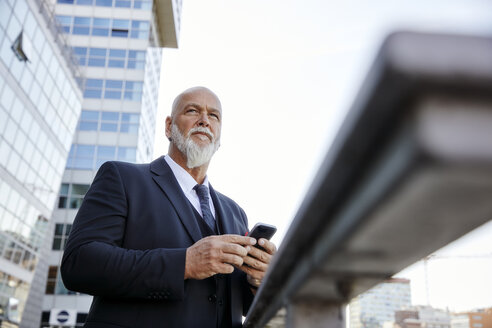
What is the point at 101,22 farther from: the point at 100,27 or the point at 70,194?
the point at 70,194

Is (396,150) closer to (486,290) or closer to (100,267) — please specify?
(486,290)

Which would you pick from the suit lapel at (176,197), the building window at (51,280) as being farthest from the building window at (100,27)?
the suit lapel at (176,197)

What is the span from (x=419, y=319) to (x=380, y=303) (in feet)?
0.22

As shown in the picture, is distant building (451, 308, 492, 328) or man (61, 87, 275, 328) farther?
man (61, 87, 275, 328)

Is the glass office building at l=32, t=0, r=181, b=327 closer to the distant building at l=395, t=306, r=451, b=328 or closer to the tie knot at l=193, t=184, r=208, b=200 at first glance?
the tie knot at l=193, t=184, r=208, b=200

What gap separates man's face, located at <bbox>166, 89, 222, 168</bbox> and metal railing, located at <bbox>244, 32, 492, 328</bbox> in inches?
89.0

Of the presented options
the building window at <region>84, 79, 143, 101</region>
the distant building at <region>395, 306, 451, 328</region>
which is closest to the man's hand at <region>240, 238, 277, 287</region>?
the distant building at <region>395, 306, 451, 328</region>

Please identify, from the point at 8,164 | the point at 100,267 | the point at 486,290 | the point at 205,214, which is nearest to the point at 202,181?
the point at 205,214

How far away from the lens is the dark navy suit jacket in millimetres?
1700

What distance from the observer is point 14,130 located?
70.2ft

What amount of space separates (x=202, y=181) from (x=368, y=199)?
238cm

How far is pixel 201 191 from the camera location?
8.07 ft

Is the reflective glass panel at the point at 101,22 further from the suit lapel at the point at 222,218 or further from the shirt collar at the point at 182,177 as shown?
the suit lapel at the point at 222,218

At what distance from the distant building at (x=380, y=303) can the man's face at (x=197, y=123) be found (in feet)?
6.51
